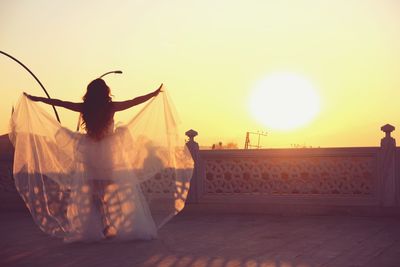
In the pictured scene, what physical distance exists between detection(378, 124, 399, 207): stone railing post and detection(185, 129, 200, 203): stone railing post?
12.6ft

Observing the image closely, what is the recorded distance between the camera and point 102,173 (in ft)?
27.1

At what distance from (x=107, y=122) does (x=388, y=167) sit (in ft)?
19.8

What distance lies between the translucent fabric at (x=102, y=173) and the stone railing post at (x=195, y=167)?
139 inches

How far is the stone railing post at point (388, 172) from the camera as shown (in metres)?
11.3

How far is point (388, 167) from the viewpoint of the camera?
37.4 feet

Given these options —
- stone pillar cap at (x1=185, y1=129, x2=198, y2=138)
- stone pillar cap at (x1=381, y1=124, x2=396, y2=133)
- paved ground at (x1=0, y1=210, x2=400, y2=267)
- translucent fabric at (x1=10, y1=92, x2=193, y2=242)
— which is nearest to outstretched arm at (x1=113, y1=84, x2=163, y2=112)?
translucent fabric at (x1=10, y1=92, x2=193, y2=242)

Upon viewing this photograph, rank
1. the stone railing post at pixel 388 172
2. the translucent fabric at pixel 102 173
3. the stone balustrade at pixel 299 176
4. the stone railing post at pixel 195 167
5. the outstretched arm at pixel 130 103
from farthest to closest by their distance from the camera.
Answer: the stone railing post at pixel 195 167, the stone balustrade at pixel 299 176, the stone railing post at pixel 388 172, the outstretched arm at pixel 130 103, the translucent fabric at pixel 102 173

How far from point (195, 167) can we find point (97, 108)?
473 centimetres

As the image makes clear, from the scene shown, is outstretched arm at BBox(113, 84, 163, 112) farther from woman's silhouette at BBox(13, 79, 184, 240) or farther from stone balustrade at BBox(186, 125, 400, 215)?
stone balustrade at BBox(186, 125, 400, 215)

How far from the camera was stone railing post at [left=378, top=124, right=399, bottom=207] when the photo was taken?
11.3 meters

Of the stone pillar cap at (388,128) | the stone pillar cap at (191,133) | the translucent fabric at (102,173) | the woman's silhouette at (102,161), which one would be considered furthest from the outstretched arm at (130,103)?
the stone pillar cap at (388,128)

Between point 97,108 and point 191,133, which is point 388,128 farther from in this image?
point 97,108

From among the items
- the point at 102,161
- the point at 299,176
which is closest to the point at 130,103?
the point at 102,161

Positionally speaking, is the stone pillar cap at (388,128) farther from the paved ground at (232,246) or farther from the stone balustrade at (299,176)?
the paved ground at (232,246)
